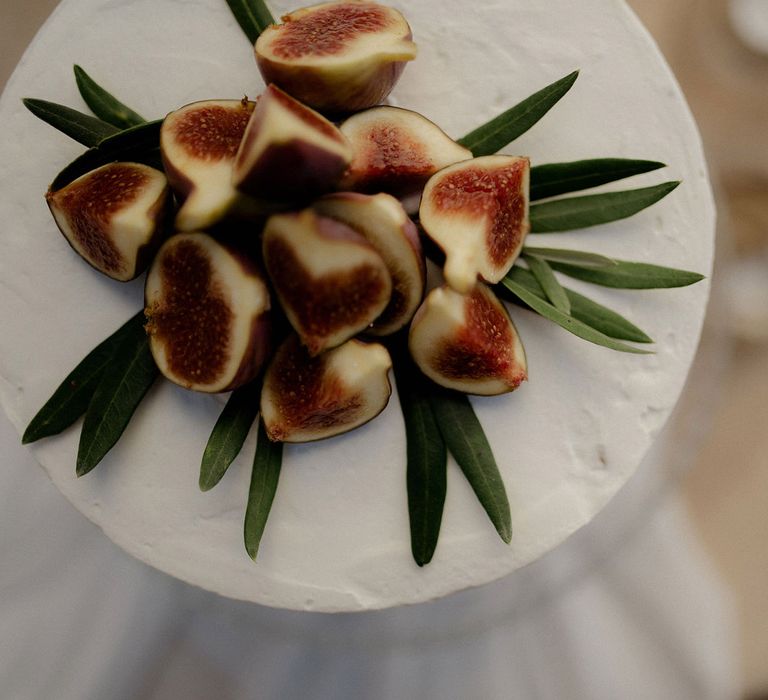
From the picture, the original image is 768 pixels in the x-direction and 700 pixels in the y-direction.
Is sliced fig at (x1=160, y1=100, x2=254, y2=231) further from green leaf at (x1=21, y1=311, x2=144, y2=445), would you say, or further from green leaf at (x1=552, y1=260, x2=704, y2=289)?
green leaf at (x1=552, y1=260, x2=704, y2=289)

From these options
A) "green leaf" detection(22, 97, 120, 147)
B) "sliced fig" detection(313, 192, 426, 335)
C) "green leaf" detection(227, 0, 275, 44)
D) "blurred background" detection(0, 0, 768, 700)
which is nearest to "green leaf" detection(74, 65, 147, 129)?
"green leaf" detection(22, 97, 120, 147)

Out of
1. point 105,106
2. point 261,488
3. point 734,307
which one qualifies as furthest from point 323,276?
point 734,307

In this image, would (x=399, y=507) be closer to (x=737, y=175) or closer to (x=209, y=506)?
(x=209, y=506)

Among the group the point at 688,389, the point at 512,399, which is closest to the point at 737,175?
the point at 688,389

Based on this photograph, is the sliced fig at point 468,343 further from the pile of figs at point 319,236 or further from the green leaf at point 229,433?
the green leaf at point 229,433

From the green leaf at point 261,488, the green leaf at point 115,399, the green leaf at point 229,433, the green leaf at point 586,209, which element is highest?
the green leaf at point 115,399

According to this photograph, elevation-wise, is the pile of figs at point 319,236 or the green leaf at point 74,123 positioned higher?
the green leaf at point 74,123

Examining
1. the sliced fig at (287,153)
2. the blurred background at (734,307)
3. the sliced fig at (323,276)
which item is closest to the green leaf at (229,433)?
the sliced fig at (323,276)
